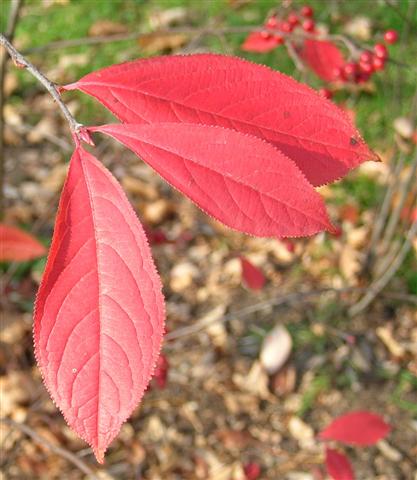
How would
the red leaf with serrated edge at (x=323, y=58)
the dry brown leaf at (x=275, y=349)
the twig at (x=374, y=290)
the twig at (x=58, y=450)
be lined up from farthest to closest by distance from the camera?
the dry brown leaf at (x=275, y=349)
the twig at (x=374, y=290)
the red leaf with serrated edge at (x=323, y=58)
the twig at (x=58, y=450)

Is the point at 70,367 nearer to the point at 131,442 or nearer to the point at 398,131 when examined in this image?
the point at 398,131

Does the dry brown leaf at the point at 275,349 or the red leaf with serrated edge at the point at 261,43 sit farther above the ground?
the red leaf with serrated edge at the point at 261,43

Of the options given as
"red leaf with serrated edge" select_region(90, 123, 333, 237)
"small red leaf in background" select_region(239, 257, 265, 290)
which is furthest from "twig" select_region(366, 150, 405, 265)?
"red leaf with serrated edge" select_region(90, 123, 333, 237)

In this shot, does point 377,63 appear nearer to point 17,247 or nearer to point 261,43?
point 261,43

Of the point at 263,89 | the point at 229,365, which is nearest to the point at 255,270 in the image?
the point at 229,365

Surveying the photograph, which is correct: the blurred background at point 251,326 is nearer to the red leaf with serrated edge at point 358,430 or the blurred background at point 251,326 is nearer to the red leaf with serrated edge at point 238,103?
the red leaf with serrated edge at point 358,430

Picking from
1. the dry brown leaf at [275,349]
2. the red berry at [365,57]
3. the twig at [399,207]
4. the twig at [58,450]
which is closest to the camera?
the twig at [58,450]

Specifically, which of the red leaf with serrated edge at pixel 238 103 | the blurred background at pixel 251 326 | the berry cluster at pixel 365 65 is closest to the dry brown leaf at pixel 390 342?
the blurred background at pixel 251 326
